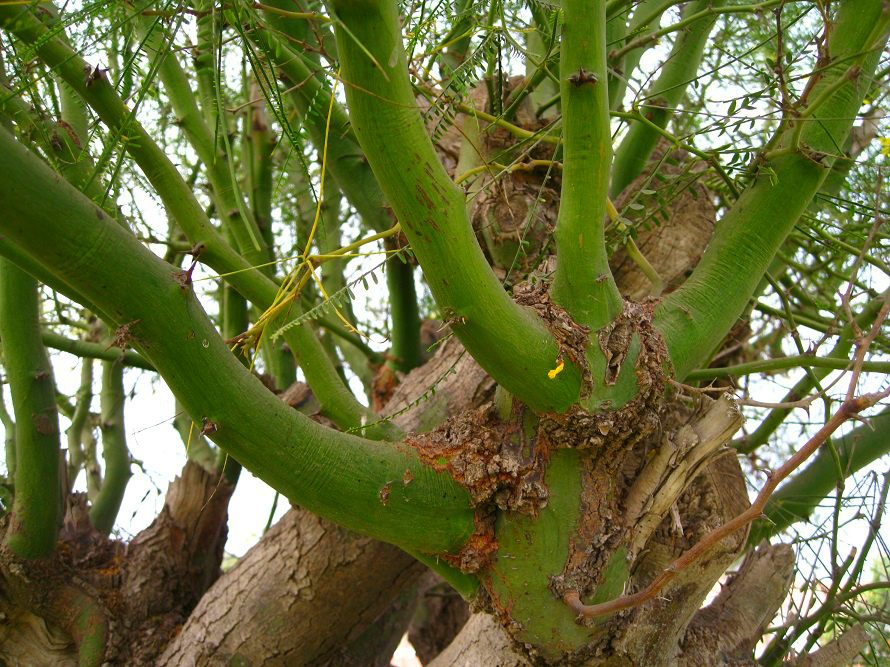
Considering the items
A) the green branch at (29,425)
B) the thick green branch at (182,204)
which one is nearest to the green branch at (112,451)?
the green branch at (29,425)

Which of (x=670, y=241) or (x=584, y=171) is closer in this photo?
(x=584, y=171)

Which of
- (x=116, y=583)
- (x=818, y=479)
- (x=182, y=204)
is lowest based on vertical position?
(x=818, y=479)

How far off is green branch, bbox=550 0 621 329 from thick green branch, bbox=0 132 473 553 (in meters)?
0.41

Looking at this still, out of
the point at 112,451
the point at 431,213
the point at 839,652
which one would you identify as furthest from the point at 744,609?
the point at 112,451

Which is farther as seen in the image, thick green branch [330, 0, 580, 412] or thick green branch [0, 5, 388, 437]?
thick green branch [0, 5, 388, 437]

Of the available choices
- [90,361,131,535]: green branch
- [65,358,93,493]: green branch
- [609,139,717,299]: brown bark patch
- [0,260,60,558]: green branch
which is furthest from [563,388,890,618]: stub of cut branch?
[65,358,93,493]: green branch

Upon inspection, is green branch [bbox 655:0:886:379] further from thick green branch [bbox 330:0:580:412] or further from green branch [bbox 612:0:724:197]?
green branch [bbox 612:0:724:197]

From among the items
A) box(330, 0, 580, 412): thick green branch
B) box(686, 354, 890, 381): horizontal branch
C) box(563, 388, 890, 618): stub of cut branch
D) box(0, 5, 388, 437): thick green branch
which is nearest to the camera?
box(330, 0, 580, 412): thick green branch

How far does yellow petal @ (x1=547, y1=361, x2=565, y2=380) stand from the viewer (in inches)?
43.5

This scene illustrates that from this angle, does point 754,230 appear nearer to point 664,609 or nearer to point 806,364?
point 806,364

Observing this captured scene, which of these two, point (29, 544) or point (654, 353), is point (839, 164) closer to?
point (654, 353)

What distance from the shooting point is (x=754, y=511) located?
0.98 meters

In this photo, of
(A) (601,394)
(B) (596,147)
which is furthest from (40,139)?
(A) (601,394)

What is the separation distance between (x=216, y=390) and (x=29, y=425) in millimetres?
879
